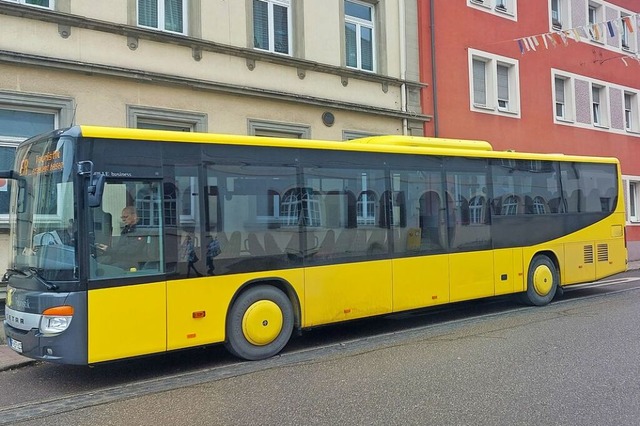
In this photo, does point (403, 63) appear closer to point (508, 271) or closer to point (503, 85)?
point (503, 85)

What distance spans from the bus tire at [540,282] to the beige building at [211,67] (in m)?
5.98

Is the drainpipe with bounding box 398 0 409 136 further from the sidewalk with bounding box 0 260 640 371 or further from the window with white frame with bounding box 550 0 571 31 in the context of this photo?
the sidewalk with bounding box 0 260 640 371

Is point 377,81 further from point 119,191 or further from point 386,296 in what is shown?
point 119,191

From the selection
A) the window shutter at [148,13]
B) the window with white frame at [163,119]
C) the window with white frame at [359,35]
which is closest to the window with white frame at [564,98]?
the window with white frame at [359,35]

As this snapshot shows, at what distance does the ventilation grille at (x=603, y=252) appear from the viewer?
12.4 meters

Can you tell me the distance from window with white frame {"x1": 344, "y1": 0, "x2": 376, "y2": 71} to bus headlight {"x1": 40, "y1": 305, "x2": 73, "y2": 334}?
36.5ft

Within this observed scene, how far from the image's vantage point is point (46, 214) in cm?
643

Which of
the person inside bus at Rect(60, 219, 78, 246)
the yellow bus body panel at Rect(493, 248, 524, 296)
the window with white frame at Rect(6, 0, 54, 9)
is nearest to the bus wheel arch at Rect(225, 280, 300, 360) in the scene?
the person inside bus at Rect(60, 219, 78, 246)

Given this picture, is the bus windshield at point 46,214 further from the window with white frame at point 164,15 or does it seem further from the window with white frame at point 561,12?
the window with white frame at point 561,12

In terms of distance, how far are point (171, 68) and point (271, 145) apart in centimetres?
537

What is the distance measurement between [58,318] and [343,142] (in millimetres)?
4633

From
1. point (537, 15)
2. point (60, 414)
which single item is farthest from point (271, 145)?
point (537, 15)

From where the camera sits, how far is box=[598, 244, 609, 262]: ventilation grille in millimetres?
12383

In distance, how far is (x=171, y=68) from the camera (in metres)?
12.1
